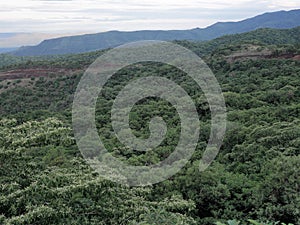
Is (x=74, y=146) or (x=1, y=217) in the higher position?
(x=1, y=217)

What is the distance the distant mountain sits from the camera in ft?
541

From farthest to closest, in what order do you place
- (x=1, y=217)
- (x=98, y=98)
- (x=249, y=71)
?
(x=249, y=71)
(x=98, y=98)
(x=1, y=217)

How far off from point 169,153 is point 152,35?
163866 millimetres

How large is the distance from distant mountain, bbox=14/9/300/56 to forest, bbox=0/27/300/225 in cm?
13827

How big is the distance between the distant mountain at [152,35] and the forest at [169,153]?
138266 mm

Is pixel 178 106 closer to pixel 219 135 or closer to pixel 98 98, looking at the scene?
pixel 219 135

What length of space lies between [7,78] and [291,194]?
89.9 ft

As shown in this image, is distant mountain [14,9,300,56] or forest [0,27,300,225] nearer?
forest [0,27,300,225]

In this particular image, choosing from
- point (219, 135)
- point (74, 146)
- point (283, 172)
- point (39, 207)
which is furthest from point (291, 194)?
point (74, 146)

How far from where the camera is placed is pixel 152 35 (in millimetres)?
174250

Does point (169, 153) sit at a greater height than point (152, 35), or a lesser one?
lesser

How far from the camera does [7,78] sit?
33094 millimetres

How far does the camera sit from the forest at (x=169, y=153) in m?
7.01

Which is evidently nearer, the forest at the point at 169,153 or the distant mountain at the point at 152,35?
the forest at the point at 169,153
